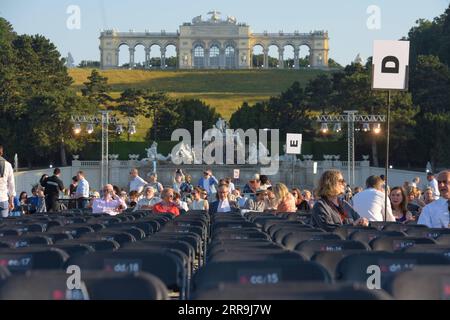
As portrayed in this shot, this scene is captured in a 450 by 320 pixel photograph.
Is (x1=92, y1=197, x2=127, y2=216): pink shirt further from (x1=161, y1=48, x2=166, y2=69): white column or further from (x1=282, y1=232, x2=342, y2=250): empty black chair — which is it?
(x1=161, y1=48, x2=166, y2=69): white column

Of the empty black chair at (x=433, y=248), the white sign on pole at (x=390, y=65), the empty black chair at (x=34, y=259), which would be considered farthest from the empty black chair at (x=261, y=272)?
the white sign on pole at (x=390, y=65)

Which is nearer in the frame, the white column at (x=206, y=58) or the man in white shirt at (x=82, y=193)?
the man in white shirt at (x=82, y=193)

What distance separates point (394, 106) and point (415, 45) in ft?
125

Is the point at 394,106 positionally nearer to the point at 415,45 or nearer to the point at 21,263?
the point at 415,45

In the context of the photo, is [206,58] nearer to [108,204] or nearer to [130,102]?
[130,102]

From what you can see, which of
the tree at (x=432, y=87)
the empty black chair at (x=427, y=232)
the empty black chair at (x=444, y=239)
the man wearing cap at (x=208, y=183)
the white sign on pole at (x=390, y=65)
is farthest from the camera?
the tree at (x=432, y=87)

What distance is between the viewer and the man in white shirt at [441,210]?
11.5m

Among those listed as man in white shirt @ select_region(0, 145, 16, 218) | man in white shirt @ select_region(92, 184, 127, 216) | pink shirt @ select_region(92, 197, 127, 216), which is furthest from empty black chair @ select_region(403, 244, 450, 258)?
pink shirt @ select_region(92, 197, 127, 216)

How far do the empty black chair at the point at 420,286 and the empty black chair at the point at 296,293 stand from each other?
25 cm

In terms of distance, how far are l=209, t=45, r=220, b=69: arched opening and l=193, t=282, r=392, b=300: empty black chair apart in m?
157

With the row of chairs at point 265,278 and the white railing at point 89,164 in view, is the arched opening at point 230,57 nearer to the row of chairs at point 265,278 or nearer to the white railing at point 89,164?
the white railing at point 89,164

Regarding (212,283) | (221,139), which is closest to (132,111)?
(221,139)

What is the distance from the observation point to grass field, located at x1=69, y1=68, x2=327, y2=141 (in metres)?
118

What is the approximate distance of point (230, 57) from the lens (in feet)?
531
